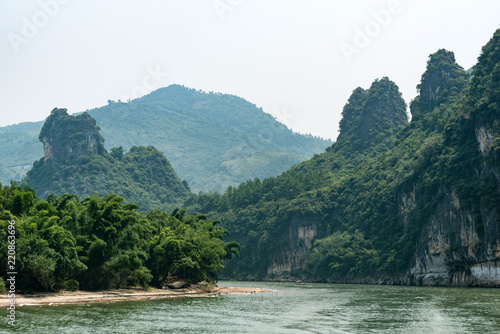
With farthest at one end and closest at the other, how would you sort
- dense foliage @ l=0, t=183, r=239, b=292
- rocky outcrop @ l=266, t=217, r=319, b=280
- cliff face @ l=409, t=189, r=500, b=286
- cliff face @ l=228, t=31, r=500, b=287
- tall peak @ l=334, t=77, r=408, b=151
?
1. tall peak @ l=334, t=77, r=408, b=151
2. rocky outcrop @ l=266, t=217, r=319, b=280
3. cliff face @ l=228, t=31, r=500, b=287
4. cliff face @ l=409, t=189, r=500, b=286
5. dense foliage @ l=0, t=183, r=239, b=292

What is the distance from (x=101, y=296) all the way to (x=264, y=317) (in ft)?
46.3

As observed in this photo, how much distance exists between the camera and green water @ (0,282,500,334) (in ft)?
117

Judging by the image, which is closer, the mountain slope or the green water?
the green water

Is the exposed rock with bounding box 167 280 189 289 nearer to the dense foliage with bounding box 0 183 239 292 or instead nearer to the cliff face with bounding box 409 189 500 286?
the dense foliage with bounding box 0 183 239 292

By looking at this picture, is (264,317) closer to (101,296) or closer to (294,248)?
(101,296)

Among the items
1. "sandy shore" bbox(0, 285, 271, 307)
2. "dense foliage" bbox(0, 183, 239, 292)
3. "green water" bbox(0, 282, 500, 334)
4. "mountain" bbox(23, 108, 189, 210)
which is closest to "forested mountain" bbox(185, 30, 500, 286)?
"green water" bbox(0, 282, 500, 334)

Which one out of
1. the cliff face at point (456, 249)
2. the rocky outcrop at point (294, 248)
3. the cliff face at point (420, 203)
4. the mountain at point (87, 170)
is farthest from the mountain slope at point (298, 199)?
the cliff face at point (456, 249)

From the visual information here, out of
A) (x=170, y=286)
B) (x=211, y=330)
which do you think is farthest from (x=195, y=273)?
(x=211, y=330)

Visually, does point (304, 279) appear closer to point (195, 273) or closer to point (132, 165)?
point (195, 273)

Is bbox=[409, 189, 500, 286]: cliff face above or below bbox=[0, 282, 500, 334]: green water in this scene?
above

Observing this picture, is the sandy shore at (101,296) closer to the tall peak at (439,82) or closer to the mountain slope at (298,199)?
the mountain slope at (298,199)

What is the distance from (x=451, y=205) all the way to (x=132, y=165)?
416ft

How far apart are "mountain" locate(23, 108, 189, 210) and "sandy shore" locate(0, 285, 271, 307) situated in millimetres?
116321

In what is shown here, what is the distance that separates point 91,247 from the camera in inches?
1973
